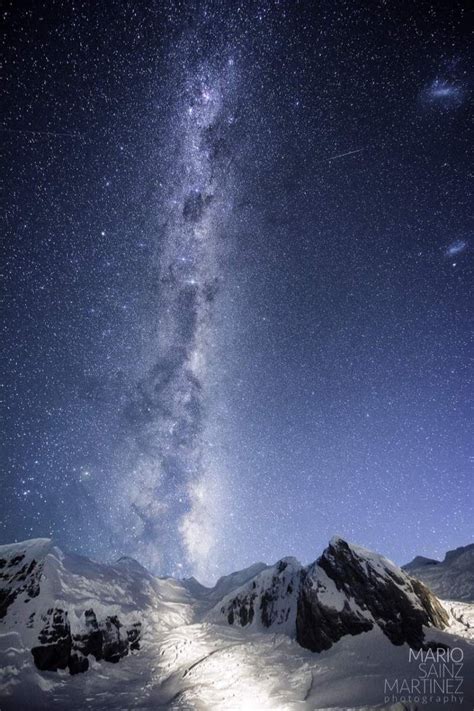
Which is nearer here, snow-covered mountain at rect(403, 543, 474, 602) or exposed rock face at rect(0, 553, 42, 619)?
exposed rock face at rect(0, 553, 42, 619)

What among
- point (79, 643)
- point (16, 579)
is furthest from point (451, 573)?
point (16, 579)

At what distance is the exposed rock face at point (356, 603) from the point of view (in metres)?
30.2

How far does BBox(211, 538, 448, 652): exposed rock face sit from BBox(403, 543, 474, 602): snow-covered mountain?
3168 cm

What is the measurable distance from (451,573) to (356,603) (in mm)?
49058

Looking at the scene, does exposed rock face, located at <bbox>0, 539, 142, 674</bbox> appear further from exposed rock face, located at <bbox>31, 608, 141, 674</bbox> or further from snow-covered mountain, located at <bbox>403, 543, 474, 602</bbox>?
snow-covered mountain, located at <bbox>403, 543, 474, 602</bbox>

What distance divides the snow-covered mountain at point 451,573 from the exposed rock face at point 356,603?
31.7 m

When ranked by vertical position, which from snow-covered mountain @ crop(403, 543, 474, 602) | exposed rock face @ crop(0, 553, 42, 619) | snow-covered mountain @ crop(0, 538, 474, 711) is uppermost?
exposed rock face @ crop(0, 553, 42, 619)

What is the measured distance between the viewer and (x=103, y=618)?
131 feet

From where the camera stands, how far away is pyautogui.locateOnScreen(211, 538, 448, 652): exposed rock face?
3022cm

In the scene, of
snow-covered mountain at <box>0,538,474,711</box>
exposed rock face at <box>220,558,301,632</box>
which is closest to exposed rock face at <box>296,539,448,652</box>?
snow-covered mountain at <box>0,538,474,711</box>

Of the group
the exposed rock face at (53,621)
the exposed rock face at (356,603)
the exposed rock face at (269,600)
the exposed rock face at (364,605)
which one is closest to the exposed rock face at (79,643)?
the exposed rock face at (53,621)

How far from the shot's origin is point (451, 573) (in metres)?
64.4

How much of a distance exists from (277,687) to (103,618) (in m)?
26.0

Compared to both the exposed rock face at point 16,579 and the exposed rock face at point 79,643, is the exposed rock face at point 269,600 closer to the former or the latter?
the exposed rock face at point 79,643
